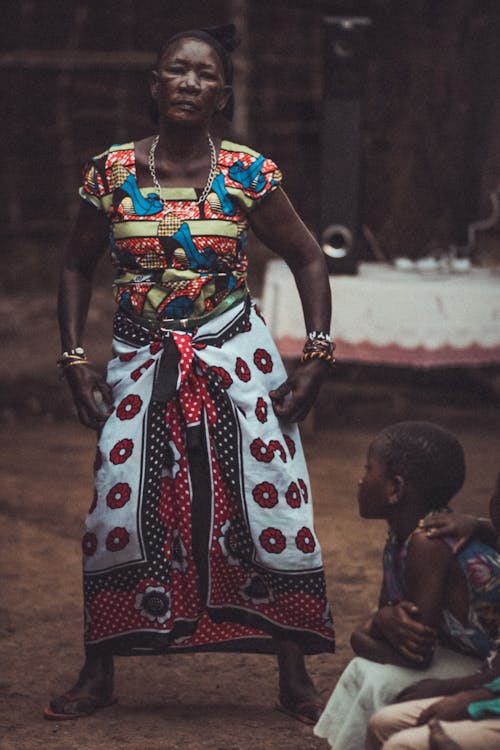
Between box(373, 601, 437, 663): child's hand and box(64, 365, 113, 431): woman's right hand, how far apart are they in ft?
3.48

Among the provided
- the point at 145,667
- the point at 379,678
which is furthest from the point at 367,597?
the point at 379,678

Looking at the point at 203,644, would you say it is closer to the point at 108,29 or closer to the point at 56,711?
the point at 56,711

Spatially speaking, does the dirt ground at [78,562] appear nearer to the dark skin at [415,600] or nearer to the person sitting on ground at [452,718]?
the dark skin at [415,600]

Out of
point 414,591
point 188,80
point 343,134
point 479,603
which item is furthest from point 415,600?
point 343,134

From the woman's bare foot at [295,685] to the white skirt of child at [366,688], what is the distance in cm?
73

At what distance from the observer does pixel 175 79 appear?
323 cm

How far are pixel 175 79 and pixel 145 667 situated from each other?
1738 millimetres

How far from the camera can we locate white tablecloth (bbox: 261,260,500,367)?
21.5 ft

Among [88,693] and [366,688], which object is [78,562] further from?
[366,688]

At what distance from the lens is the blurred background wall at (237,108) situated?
347 inches

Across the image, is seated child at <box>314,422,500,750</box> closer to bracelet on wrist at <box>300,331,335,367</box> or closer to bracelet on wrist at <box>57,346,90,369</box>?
bracelet on wrist at <box>300,331,335,367</box>

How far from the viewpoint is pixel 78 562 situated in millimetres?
5043

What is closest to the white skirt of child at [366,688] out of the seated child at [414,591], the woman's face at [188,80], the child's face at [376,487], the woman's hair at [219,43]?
the seated child at [414,591]

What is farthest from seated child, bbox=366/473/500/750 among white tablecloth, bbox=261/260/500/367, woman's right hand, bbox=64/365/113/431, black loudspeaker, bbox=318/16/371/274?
black loudspeaker, bbox=318/16/371/274
